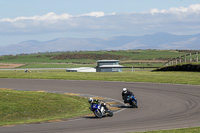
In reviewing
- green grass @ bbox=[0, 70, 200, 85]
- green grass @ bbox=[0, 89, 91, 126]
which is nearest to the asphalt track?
green grass @ bbox=[0, 89, 91, 126]

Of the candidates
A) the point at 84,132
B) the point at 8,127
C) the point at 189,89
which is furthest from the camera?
the point at 189,89

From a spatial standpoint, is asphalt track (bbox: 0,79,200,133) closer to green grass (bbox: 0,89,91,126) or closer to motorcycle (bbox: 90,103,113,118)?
motorcycle (bbox: 90,103,113,118)

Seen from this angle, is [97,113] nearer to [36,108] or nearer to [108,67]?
[36,108]

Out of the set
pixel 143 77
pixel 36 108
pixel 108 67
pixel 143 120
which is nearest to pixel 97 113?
pixel 143 120

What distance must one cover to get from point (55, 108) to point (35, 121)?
5.37 m

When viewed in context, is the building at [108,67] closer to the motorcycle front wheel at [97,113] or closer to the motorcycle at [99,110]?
the motorcycle at [99,110]

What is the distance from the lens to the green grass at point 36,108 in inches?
928

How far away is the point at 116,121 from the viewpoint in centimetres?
2106

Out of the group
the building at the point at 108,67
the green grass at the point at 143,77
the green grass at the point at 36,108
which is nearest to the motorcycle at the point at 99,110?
the green grass at the point at 36,108

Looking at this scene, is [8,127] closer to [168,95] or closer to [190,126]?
[190,126]

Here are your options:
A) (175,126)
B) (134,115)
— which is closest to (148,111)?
(134,115)

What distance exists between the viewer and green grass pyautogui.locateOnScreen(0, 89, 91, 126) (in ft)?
77.4

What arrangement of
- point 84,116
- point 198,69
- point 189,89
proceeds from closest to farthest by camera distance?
point 84,116, point 189,89, point 198,69

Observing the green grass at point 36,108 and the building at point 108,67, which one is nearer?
the green grass at point 36,108
